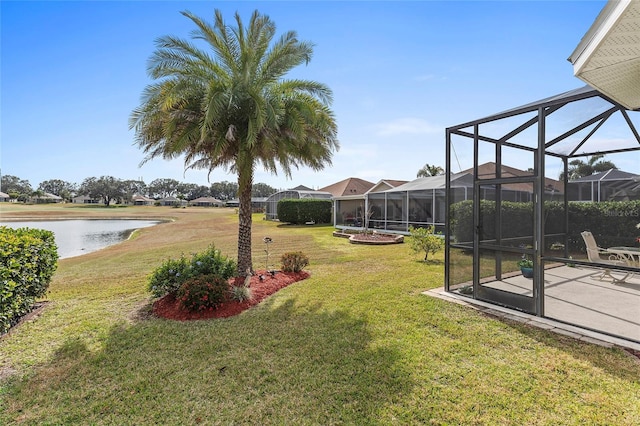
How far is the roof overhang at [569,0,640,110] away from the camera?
6.73ft

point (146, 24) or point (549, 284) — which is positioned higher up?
point (146, 24)

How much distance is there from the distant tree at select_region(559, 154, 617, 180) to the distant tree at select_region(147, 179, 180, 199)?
113829 mm

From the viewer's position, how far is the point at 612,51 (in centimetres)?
245

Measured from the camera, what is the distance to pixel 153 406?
2.81 metres

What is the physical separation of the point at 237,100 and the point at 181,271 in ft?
12.4

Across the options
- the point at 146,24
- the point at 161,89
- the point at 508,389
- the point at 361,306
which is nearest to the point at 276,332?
the point at 361,306

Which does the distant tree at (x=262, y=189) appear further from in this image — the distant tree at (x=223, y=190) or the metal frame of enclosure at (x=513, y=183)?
the metal frame of enclosure at (x=513, y=183)

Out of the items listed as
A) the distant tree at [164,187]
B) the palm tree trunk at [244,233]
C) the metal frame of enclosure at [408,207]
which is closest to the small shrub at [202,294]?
the palm tree trunk at [244,233]

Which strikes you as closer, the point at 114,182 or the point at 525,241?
the point at 525,241

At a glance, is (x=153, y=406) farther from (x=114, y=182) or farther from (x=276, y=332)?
(x=114, y=182)

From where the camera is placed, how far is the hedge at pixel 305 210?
26.5 meters

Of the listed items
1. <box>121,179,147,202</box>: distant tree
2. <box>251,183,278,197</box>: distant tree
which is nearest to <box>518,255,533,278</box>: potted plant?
<box>251,183,278,197</box>: distant tree

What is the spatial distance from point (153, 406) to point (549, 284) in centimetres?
740

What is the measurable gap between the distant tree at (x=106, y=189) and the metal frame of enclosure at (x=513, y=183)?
101 metres
